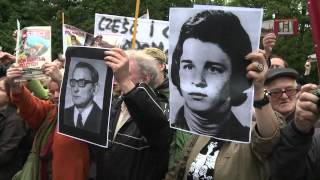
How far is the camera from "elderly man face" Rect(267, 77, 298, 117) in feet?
11.8

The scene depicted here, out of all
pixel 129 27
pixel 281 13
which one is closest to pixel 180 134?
pixel 129 27

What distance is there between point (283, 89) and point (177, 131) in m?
0.80

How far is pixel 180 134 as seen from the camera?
10.8 ft

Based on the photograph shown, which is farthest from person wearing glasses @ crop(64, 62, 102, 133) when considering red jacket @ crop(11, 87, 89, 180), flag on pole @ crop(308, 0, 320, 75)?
flag on pole @ crop(308, 0, 320, 75)

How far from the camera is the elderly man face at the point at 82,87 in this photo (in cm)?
336

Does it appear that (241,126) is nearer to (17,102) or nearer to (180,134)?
(180,134)

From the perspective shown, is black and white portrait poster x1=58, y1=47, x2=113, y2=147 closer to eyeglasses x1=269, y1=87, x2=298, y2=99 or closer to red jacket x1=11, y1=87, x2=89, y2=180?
red jacket x1=11, y1=87, x2=89, y2=180

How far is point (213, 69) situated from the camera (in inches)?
103

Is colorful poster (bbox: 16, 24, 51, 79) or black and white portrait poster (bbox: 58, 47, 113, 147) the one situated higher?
colorful poster (bbox: 16, 24, 51, 79)

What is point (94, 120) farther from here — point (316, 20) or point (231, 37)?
point (316, 20)

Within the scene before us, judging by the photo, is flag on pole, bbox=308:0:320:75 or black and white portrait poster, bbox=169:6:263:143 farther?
black and white portrait poster, bbox=169:6:263:143

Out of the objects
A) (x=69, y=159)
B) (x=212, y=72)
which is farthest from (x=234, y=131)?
(x=69, y=159)

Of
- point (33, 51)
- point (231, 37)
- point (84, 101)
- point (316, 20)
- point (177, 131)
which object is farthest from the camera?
point (33, 51)

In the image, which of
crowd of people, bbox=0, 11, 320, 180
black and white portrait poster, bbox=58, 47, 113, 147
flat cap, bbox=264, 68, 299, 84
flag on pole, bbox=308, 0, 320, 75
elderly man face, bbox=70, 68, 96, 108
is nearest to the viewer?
flag on pole, bbox=308, 0, 320, 75
